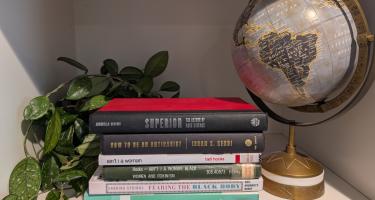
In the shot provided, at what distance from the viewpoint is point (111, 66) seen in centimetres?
105

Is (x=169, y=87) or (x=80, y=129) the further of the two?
(x=169, y=87)

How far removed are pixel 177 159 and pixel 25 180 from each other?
0.33 m

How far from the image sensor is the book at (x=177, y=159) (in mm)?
645

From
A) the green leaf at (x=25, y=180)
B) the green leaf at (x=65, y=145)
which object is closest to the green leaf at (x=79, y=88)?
the green leaf at (x=65, y=145)

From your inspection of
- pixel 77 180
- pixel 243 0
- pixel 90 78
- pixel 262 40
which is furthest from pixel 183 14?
pixel 77 180

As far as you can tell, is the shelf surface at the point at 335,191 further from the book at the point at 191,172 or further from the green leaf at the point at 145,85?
the green leaf at the point at 145,85

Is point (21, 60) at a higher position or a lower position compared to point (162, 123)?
higher

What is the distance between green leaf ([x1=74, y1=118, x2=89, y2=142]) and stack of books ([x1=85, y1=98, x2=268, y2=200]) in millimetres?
208

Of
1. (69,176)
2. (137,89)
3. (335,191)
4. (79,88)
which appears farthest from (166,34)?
(335,191)

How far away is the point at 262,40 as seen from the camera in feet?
2.09

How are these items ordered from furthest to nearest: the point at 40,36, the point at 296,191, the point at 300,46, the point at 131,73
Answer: the point at 131,73 < the point at 40,36 < the point at 296,191 < the point at 300,46

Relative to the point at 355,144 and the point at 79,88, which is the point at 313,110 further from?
the point at 79,88

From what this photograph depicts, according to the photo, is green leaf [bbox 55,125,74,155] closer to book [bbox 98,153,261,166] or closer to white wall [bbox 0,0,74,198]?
white wall [bbox 0,0,74,198]

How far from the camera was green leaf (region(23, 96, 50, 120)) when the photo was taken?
28.8 inches
